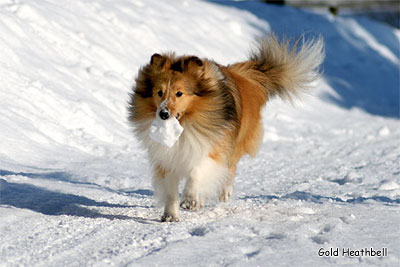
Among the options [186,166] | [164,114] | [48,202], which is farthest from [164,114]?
[48,202]

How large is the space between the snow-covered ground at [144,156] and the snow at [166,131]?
2.03ft

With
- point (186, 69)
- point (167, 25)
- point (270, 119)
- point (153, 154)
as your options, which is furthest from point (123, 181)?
point (167, 25)

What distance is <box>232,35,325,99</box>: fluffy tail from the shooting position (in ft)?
21.3

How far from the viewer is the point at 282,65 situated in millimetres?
6602

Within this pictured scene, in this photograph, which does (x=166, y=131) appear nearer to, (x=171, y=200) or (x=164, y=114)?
(x=164, y=114)

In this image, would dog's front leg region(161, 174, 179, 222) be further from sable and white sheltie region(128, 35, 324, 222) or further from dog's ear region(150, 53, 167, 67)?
dog's ear region(150, 53, 167, 67)

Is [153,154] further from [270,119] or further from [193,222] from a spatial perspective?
[270,119]

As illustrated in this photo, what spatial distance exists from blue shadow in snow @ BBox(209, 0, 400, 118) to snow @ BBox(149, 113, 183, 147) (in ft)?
30.6

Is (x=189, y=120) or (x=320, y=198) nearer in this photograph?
(x=189, y=120)

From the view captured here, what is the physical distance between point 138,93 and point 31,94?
3742 millimetres

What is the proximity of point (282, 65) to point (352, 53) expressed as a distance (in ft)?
35.1

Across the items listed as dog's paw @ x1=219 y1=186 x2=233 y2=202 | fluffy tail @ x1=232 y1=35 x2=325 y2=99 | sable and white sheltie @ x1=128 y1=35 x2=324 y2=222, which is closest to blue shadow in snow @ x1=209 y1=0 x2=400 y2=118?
fluffy tail @ x1=232 y1=35 x2=325 y2=99

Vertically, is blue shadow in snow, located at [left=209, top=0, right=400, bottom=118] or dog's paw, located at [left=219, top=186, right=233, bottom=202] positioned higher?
blue shadow in snow, located at [left=209, top=0, right=400, bottom=118]

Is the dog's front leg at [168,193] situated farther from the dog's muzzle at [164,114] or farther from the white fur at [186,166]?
the dog's muzzle at [164,114]
